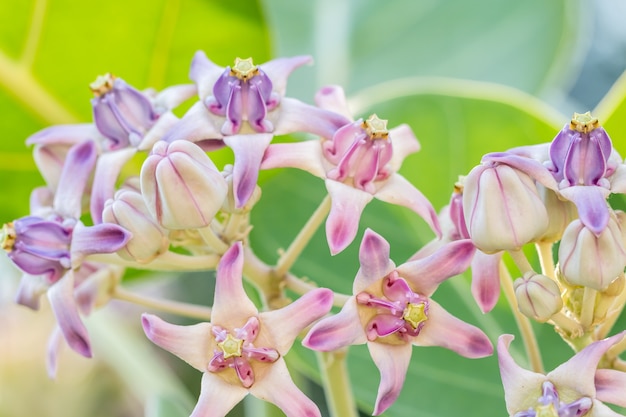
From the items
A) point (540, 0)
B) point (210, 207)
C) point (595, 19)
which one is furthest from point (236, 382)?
point (595, 19)

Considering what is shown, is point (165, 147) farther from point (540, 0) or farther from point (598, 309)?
point (540, 0)

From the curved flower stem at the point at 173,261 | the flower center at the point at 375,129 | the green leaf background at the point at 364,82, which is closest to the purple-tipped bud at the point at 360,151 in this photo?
the flower center at the point at 375,129

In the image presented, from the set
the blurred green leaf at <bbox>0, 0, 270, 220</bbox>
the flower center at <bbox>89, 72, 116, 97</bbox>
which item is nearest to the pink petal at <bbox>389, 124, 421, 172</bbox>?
the flower center at <bbox>89, 72, 116, 97</bbox>

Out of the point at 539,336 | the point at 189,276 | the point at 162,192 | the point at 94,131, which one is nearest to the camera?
the point at 162,192

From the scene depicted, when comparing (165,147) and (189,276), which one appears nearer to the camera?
(165,147)

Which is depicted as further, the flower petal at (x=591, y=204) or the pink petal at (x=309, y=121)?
the pink petal at (x=309, y=121)

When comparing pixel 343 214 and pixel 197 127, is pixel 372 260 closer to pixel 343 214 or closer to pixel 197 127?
pixel 343 214

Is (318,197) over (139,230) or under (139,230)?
over

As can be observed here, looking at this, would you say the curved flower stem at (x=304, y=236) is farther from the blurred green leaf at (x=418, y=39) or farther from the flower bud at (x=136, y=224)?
the blurred green leaf at (x=418, y=39)

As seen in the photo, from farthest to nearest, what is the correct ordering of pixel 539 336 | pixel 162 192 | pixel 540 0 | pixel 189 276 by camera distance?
pixel 189 276 < pixel 540 0 < pixel 539 336 < pixel 162 192
